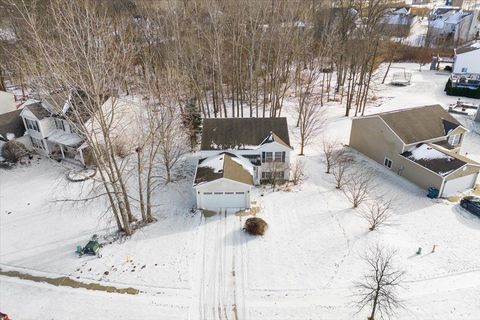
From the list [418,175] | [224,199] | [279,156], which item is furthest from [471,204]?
[224,199]

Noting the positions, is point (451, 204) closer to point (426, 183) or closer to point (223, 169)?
point (426, 183)

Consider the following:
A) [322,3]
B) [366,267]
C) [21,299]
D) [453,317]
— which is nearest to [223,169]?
[366,267]

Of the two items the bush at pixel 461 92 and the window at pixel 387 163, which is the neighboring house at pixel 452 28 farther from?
the window at pixel 387 163

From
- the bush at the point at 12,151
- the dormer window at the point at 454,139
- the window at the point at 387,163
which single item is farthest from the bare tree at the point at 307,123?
the bush at the point at 12,151

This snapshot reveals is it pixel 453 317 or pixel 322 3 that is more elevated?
pixel 322 3

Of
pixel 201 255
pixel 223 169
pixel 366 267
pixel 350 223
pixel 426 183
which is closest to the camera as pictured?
pixel 366 267
